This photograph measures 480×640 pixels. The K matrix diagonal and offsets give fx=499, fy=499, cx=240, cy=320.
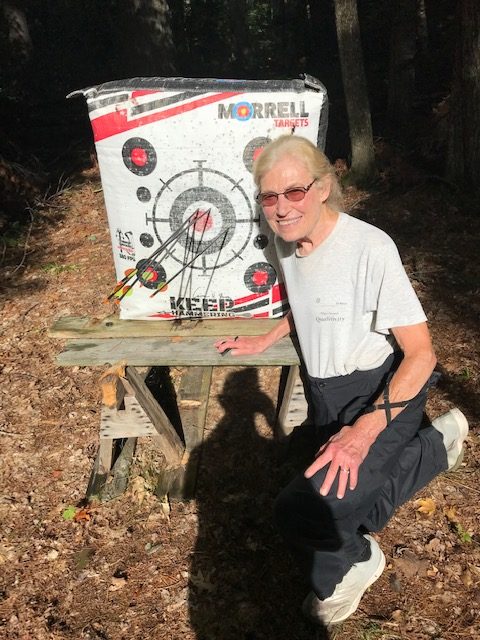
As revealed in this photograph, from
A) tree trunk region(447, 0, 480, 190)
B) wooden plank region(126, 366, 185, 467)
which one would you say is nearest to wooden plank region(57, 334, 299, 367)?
wooden plank region(126, 366, 185, 467)

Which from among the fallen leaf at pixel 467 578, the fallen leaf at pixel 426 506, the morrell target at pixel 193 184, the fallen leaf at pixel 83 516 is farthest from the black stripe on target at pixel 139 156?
the fallen leaf at pixel 467 578

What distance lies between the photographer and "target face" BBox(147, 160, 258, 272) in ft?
8.80

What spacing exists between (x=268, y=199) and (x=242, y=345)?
3.17 feet

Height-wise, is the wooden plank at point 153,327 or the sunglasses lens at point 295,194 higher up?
the sunglasses lens at point 295,194

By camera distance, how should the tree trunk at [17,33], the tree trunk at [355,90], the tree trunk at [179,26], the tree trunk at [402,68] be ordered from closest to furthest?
1. the tree trunk at [355,90]
2. the tree trunk at [402,68]
3. the tree trunk at [17,33]
4. the tree trunk at [179,26]

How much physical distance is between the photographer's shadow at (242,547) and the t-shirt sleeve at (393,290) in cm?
152

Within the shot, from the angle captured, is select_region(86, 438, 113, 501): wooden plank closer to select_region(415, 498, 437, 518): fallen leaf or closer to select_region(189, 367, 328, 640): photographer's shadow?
select_region(189, 367, 328, 640): photographer's shadow

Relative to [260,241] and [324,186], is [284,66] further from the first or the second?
[324,186]

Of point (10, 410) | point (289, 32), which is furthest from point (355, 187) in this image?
point (289, 32)

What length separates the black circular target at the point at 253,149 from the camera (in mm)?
2545

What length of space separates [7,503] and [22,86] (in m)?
11.9

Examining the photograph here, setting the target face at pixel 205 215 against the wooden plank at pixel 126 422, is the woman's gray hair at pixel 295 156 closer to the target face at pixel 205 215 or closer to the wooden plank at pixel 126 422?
the target face at pixel 205 215

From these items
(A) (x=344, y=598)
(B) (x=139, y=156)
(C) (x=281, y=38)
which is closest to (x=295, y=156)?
(B) (x=139, y=156)

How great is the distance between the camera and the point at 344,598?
7.74ft
